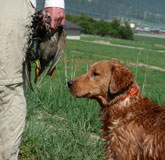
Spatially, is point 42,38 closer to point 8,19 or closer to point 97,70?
point 8,19

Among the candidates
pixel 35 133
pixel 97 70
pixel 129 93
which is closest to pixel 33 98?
pixel 35 133

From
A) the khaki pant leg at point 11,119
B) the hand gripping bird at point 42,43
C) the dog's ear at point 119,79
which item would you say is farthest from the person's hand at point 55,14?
the dog's ear at point 119,79

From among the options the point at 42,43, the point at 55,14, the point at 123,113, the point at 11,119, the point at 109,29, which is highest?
the point at 55,14

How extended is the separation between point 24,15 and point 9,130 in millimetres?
1048

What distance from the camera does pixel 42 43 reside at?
9.22 ft

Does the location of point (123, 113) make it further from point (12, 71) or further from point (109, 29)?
point (109, 29)

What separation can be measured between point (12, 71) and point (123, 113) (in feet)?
4.29

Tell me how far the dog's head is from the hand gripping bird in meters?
0.68

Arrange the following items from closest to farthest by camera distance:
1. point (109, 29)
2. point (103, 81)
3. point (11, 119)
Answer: point (11, 119)
point (103, 81)
point (109, 29)

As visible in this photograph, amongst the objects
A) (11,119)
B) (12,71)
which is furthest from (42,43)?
(11,119)

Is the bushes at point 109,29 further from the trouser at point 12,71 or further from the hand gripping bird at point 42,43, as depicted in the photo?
the trouser at point 12,71

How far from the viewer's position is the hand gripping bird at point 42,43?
2635 millimetres

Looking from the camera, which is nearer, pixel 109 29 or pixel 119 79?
pixel 119 79

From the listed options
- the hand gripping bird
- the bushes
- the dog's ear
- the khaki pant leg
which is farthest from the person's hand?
the bushes
